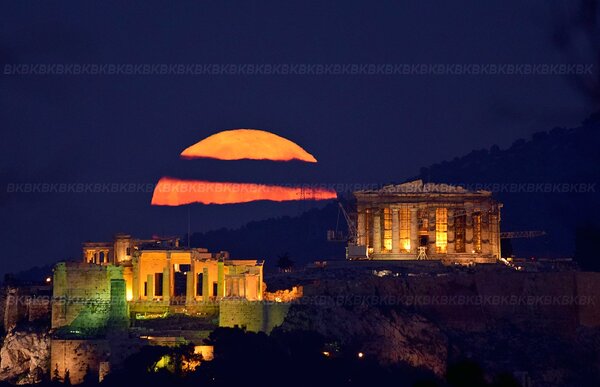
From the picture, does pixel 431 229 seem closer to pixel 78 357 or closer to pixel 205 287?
pixel 205 287

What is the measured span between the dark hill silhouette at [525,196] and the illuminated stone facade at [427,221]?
25.3m

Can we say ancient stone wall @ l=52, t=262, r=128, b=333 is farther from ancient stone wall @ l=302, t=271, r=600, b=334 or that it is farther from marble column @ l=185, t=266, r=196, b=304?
ancient stone wall @ l=302, t=271, r=600, b=334

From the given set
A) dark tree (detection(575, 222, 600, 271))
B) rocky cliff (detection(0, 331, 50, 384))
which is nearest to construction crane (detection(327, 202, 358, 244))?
dark tree (detection(575, 222, 600, 271))

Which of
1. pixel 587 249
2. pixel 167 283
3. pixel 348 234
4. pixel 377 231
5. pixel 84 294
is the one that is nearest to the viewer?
pixel 84 294

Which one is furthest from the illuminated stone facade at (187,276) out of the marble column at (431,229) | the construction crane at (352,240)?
the marble column at (431,229)

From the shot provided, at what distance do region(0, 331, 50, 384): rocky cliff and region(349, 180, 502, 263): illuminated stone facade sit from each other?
26.1 meters

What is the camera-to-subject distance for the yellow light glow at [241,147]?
408 ft

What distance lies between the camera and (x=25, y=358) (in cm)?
11231

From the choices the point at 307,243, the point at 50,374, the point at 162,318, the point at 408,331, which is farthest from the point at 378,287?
the point at 307,243

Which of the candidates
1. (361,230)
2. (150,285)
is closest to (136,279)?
(150,285)

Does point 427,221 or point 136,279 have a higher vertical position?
point 427,221

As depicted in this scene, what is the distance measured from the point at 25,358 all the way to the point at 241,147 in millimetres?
20647

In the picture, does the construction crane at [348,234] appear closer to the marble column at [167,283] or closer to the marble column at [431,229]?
the marble column at [431,229]

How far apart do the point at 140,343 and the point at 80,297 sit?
7389 millimetres
